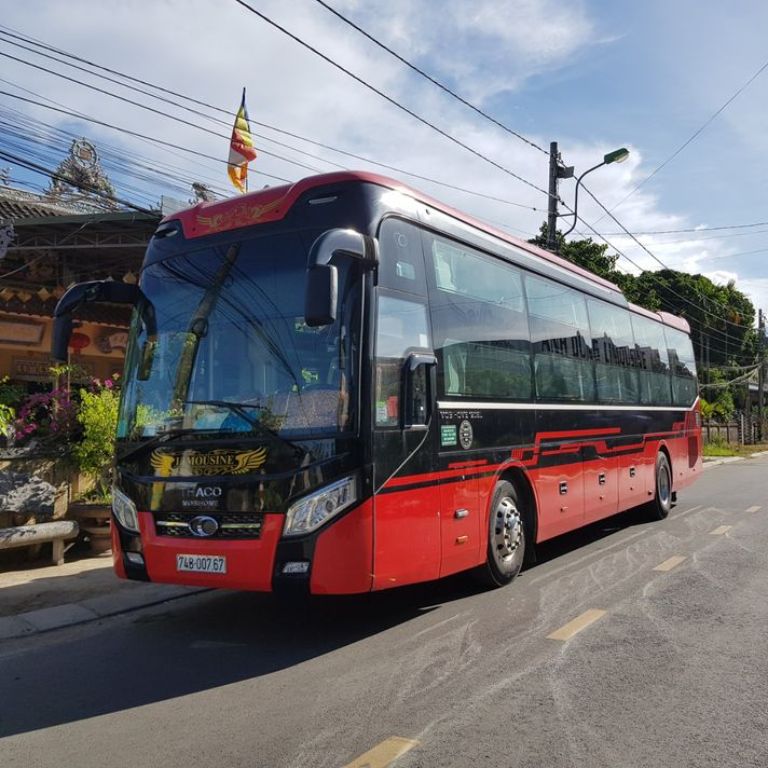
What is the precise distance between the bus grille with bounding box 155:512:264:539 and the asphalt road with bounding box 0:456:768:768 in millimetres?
870

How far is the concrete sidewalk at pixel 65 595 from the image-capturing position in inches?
244

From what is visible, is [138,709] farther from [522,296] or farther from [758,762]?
[522,296]

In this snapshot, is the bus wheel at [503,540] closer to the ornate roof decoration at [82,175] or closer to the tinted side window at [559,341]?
the tinted side window at [559,341]

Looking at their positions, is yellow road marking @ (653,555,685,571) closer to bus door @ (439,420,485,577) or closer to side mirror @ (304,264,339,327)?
bus door @ (439,420,485,577)

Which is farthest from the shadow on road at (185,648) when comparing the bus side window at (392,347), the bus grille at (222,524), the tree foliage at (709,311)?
the tree foliage at (709,311)

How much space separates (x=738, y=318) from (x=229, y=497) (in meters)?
55.0

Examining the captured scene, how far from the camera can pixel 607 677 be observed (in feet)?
14.8

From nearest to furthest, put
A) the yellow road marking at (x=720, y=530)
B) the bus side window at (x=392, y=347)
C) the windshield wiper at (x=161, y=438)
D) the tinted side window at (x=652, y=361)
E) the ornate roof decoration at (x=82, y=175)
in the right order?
1. the bus side window at (x=392, y=347)
2. the windshield wiper at (x=161, y=438)
3. the yellow road marking at (x=720, y=530)
4. the tinted side window at (x=652, y=361)
5. the ornate roof decoration at (x=82, y=175)

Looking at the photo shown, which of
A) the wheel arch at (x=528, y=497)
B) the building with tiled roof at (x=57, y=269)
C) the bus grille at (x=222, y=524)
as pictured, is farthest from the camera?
the building with tiled roof at (x=57, y=269)

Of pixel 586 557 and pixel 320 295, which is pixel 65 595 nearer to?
pixel 320 295

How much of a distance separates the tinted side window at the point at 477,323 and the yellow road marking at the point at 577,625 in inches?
80.1

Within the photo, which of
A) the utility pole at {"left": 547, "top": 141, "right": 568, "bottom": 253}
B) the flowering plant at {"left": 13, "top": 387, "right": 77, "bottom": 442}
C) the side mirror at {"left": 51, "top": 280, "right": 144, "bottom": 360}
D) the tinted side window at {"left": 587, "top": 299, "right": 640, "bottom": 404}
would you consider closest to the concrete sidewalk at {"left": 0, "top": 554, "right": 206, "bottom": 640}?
the flowering plant at {"left": 13, "top": 387, "right": 77, "bottom": 442}

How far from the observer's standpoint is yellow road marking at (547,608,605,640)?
5.38m

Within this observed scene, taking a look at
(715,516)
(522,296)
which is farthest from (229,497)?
(715,516)
